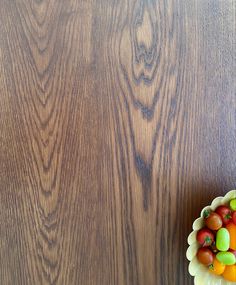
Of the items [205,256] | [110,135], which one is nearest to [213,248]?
[205,256]

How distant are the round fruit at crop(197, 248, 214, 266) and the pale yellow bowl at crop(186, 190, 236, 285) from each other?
0.01m

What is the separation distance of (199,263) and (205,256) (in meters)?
0.03

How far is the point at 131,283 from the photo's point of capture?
600 mm

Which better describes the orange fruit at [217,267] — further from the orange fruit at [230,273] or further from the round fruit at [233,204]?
the round fruit at [233,204]

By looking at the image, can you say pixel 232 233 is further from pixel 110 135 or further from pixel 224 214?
pixel 110 135

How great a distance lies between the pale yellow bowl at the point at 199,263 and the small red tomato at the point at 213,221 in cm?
1

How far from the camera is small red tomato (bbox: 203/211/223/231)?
1.79 ft

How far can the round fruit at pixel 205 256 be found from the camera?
55cm

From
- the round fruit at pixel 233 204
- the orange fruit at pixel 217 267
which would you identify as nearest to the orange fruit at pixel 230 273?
the orange fruit at pixel 217 267

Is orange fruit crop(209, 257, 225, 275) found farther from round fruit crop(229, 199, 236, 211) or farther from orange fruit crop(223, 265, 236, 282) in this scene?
round fruit crop(229, 199, 236, 211)

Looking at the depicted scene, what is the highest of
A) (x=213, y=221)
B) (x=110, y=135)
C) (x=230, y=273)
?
(x=110, y=135)

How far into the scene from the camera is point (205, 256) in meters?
0.55

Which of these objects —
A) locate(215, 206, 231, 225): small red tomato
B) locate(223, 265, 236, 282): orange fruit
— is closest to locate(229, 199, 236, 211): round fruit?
locate(215, 206, 231, 225): small red tomato

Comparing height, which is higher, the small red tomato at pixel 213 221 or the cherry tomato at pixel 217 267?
the small red tomato at pixel 213 221
